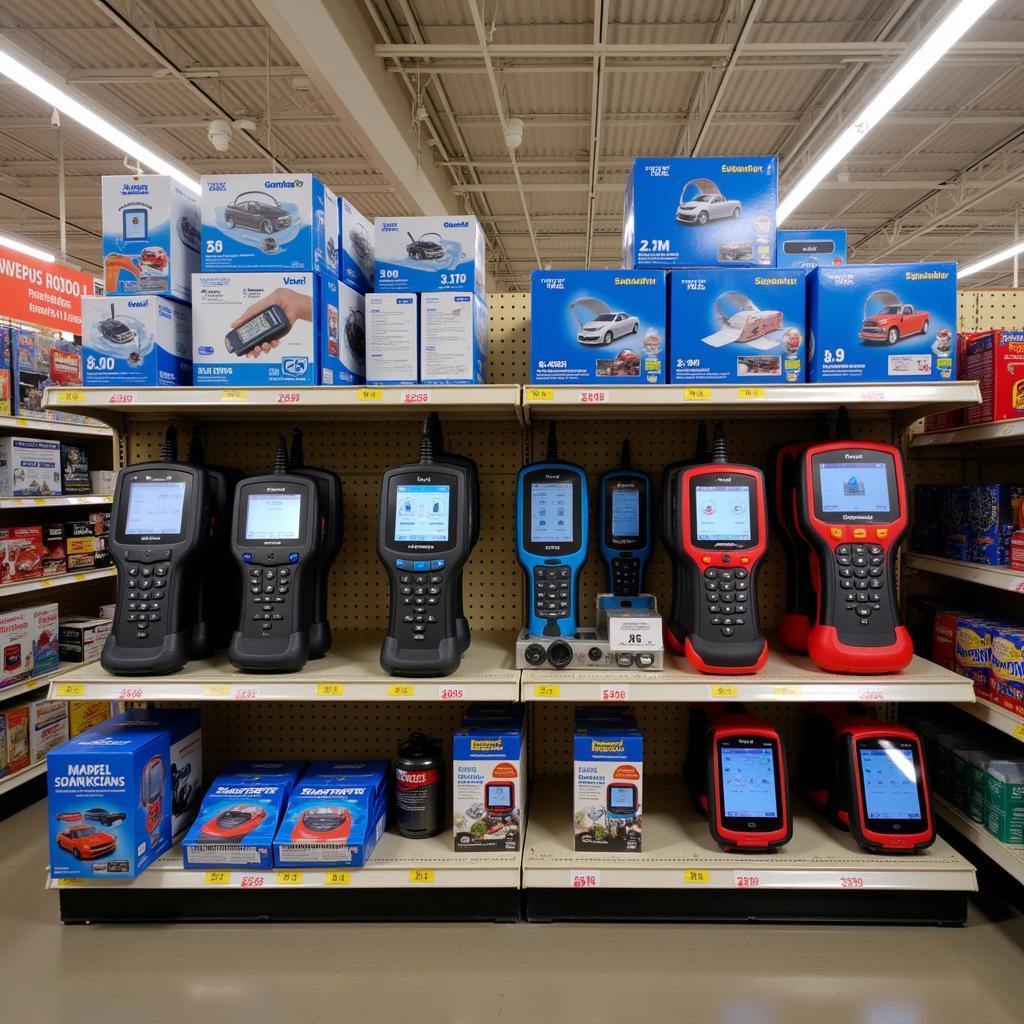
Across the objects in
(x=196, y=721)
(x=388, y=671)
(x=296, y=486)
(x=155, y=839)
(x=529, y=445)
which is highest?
(x=529, y=445)

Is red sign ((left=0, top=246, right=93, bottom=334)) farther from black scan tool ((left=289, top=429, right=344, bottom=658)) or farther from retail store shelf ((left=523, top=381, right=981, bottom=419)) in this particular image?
retail store shelf ((left=523, top=381, right=981, bottom=419))

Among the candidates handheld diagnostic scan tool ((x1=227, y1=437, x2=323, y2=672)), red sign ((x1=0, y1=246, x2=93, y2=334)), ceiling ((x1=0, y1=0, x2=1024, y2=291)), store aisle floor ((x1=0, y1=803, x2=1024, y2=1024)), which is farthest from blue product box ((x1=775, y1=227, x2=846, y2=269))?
red sign ((x1=0, y1=246, x2=93, y2=334))

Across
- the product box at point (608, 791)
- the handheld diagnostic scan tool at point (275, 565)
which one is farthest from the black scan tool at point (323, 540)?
the product box at point (608, 791)

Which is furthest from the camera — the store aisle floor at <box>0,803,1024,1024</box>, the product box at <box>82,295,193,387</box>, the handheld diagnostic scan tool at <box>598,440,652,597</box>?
the handheld diagnostic scan tool at <box>598,440,652,597</box>

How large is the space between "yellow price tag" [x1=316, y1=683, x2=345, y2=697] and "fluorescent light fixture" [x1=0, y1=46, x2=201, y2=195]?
7.47 ft

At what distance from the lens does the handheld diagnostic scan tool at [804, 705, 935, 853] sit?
202cm

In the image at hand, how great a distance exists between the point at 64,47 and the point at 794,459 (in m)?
6.50

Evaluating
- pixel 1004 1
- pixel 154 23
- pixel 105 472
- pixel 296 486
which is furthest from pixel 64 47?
pixel 1004 1

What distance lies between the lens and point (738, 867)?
198cm

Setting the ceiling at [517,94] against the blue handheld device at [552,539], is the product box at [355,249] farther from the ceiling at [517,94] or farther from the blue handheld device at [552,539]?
the ceiling at [517,94]

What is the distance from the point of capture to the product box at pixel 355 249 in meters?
2.15

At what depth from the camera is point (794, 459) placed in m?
2.20

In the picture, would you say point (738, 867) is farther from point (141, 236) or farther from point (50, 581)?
point (50, 581)

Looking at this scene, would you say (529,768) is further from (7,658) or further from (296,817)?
(7,658)
